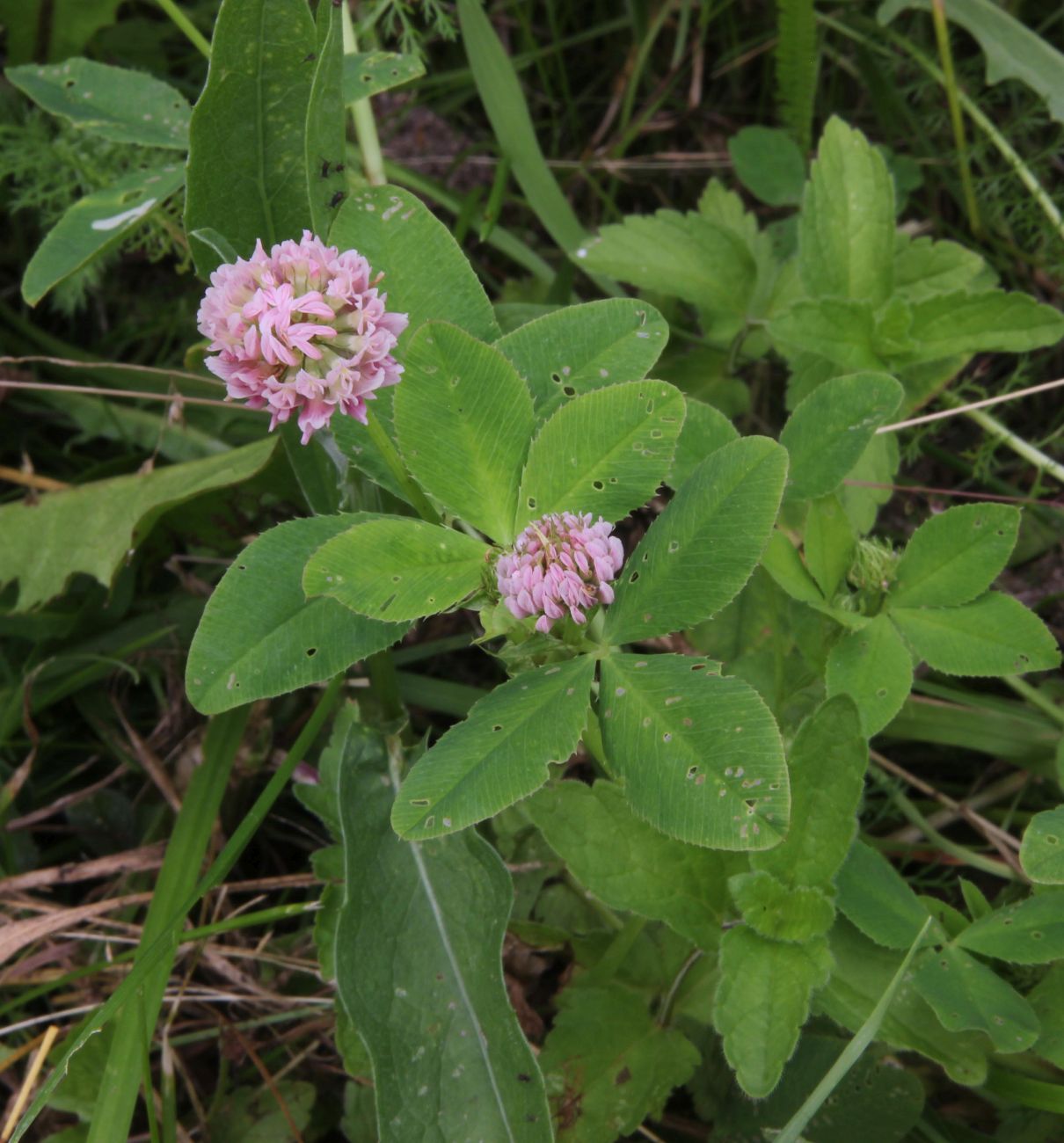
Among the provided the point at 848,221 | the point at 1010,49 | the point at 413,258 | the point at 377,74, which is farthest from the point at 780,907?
the point at 1010,49

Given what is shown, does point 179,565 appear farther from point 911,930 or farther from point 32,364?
point 911,930

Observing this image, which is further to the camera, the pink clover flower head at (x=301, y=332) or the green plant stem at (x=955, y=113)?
the green plant stem at (x=955, y=113)

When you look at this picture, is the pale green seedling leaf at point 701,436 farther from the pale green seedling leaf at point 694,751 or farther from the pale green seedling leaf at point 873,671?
the pale green seedling leaf at point 694,751

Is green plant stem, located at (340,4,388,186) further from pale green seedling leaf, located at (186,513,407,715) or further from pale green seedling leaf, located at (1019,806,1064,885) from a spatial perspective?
pale green seedling leaf, located at (1019,806,1064,885)

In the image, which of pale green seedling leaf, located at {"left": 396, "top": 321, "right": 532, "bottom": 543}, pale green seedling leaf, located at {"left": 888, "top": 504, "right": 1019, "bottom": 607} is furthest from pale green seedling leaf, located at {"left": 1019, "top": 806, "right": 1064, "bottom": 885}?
pale green seedling leaf, located at {"left": 396, "top": 321, "right": 532, "bottom": 543}

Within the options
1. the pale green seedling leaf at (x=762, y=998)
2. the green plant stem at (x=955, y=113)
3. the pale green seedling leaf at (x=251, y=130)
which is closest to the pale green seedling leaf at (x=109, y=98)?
the pale green seedling leaf at (x=251, y=130)

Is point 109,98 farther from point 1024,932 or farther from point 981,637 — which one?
point 1024,932
